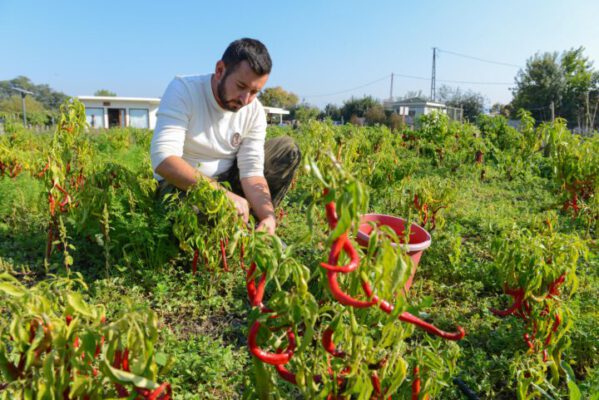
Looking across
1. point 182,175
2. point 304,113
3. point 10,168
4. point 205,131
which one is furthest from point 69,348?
point 304,113

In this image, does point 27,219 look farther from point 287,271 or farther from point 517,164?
point 517,164

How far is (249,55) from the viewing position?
2.14 m

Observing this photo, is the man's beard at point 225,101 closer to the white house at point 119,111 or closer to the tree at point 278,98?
the white house at point 119,111

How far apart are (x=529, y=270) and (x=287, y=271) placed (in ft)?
4.00

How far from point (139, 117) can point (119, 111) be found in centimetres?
160

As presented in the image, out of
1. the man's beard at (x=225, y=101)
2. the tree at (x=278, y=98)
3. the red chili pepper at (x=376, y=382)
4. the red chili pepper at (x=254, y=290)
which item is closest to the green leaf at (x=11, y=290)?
the red chili pepper at (x=254, y=290)

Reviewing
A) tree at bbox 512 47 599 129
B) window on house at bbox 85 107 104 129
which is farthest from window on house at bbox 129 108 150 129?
tree at bbox 512 47 599 129

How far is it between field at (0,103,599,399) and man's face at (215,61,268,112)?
510 millimetres

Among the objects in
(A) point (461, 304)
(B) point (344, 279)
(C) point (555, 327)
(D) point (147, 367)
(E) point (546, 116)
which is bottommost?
(A) point (461, 304)

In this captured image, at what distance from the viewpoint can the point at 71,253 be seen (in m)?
2.69

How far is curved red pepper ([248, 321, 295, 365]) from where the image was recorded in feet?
3.03

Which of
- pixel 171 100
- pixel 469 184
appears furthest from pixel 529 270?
pixel 469 184

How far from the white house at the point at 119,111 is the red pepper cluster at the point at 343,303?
112 feet

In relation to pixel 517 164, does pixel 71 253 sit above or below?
below
